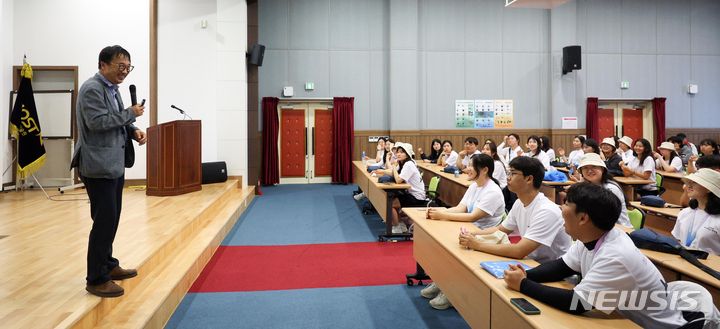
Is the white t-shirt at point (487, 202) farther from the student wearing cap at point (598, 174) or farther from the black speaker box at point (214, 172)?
the black speaker box at point (214, 172)

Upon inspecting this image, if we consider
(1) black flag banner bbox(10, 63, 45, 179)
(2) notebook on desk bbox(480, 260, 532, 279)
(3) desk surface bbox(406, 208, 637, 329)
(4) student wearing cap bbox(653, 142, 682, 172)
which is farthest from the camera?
(4) student wearing cap bbox(653, 142, 682, 172)

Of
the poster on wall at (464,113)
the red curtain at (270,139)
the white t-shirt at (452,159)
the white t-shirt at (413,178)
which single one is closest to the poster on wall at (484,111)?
the poster on wall at (464,113)

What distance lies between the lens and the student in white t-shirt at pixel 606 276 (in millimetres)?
1628

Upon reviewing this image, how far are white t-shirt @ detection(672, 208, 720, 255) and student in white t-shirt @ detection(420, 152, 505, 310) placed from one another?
111cm

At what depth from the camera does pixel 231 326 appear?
3.06 metres

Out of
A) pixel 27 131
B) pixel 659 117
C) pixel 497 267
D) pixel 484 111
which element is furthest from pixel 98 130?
pixel 659 117

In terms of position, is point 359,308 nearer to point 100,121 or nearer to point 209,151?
point 100,121

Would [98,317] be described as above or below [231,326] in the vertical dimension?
above

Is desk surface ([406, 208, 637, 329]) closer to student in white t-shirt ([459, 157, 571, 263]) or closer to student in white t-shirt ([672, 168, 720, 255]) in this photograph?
student in white t-shirt ([459, 157, 571, 263])

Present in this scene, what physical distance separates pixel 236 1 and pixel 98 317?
23.3 ft

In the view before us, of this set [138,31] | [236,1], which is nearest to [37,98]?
[138,31]

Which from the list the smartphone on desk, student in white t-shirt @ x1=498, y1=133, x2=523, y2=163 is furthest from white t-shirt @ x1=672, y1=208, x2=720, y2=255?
student in white t-shirt @ x1=498, y1=133, x2=523, y2=163

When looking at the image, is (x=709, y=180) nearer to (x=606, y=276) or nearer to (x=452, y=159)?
(x=606, y=276)

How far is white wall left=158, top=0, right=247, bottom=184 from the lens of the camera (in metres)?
7.94
